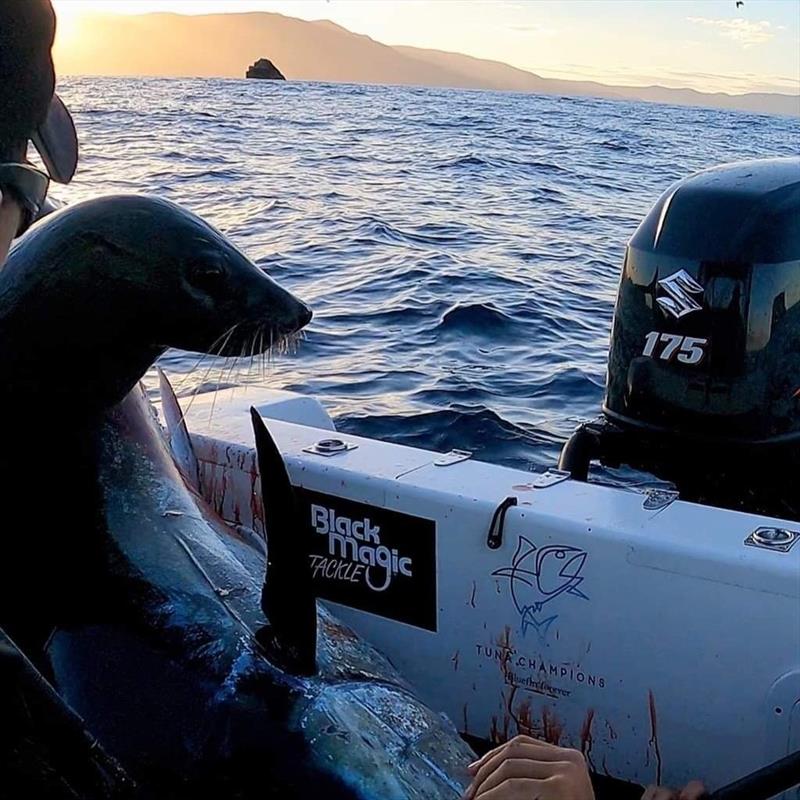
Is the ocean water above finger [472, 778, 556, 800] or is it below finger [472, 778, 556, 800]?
below

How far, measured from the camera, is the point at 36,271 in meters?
2.85

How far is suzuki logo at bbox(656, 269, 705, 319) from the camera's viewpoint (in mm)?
3666

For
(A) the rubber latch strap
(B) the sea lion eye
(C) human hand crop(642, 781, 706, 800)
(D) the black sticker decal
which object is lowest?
(C) human hand crop(642, 781, 706, 800)

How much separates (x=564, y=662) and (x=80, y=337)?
1512 millimetres

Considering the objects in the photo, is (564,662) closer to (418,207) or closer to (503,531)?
(503,531)

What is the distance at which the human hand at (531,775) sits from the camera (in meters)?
1.93

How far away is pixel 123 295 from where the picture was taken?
2.84 metres

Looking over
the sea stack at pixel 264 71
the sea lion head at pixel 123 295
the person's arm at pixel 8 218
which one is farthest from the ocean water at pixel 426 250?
the sea stack at pixel 264 71

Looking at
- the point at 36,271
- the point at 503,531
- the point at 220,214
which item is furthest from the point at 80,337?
the point at 220,214

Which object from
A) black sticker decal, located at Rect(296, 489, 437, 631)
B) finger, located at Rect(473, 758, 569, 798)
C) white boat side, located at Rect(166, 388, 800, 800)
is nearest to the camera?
finger, located at Rect(473, 758, 569, 798)

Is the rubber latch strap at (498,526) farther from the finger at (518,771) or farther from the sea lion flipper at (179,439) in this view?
the finger at (518,771)

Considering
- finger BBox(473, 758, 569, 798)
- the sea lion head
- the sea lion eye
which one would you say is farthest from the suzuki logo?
finger BBox(473, 758, 569, 798)

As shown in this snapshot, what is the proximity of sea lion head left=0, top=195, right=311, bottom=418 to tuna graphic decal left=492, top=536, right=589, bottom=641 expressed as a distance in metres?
0.88

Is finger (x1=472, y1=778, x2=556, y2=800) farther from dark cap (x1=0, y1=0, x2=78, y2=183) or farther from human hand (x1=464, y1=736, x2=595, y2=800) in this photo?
dark cap (x1=0, y1=0, x2=78, y2=183)
